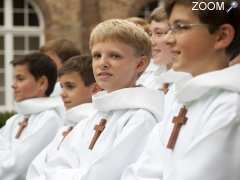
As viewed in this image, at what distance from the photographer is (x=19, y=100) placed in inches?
233

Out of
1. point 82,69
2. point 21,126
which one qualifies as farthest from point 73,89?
point 21,126

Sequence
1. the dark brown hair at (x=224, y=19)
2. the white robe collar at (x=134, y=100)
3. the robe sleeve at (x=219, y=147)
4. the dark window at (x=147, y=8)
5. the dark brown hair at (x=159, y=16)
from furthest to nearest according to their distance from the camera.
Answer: the dark window at (x=147, y=8)
the dark brown hair at (x=159, y=16)
the white robe collar at (x=134, y=100)
the dark brown hair at (x=224, y=19)
the robe sleeve at (x=219, y=147)

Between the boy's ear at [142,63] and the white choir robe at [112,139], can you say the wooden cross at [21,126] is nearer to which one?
the white choir robe at [112,139]

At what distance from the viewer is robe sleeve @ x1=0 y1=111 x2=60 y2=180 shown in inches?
212

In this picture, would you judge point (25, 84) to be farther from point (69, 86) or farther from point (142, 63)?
point (142, 63)

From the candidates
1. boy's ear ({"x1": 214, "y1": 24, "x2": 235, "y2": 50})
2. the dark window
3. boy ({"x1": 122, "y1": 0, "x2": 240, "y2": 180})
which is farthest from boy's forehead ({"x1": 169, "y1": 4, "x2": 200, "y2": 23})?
the dark window

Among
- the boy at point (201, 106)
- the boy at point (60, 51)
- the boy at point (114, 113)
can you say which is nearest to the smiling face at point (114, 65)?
the boy at point (114, 113)

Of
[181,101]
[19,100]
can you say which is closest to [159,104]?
[181,101]

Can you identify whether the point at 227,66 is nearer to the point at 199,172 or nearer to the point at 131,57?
the point at 199,172

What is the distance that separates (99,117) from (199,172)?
4.60 ft

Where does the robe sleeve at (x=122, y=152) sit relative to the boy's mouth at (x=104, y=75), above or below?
below

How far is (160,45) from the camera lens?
191 inches

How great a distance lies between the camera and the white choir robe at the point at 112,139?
378 cm

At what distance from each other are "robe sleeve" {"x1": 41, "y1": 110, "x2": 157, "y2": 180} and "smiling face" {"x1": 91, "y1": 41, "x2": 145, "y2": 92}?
26cm
